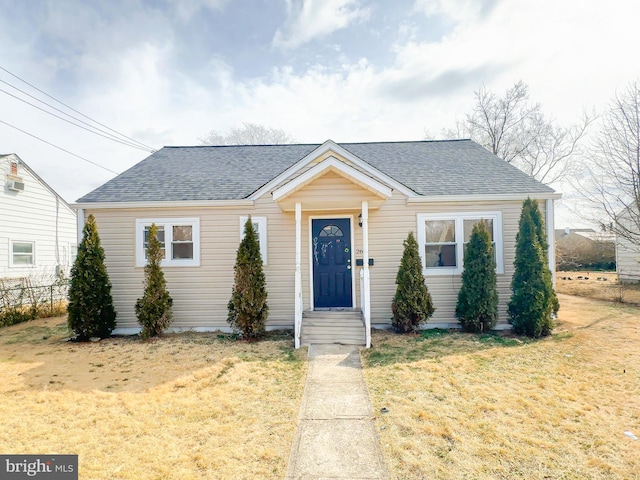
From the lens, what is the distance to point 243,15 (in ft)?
32.4

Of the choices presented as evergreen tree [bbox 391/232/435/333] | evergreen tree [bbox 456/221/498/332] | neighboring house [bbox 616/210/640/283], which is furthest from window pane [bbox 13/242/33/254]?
neighboring house [bbox 616/210/640/283]

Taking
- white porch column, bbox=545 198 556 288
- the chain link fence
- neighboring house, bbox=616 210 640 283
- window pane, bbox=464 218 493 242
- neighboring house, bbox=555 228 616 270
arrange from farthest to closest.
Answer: neighboring house, bbox=555 228 616 270 < neighboring house, bbox=616 210 640 283 < the chain link fence < window pane, bbox=464 218 493 242 < white porch column, bbox=545 198 556 288

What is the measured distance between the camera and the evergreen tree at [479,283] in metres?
7.27

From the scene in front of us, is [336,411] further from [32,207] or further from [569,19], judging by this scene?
[32,207]

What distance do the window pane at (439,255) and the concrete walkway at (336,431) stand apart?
3.76 meters

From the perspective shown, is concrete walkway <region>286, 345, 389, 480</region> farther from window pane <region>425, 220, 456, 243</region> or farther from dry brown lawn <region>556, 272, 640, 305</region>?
dry brown lawn <region>556, 272, 640, 305</region>

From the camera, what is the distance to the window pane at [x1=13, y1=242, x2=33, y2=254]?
12.9m

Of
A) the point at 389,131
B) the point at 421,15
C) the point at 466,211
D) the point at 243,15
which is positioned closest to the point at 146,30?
the point at 243,15

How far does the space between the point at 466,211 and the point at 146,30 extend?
1056 centimetres

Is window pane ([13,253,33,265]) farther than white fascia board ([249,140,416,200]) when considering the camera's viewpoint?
Yes

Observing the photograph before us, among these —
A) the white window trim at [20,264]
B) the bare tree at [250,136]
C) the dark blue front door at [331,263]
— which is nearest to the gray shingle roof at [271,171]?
the dark blue front door at [331,263]

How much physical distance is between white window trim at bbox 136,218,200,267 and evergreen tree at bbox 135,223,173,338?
0.57 meters

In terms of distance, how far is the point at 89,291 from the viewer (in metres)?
7.43

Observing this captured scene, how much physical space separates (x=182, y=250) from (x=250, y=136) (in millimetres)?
19936
